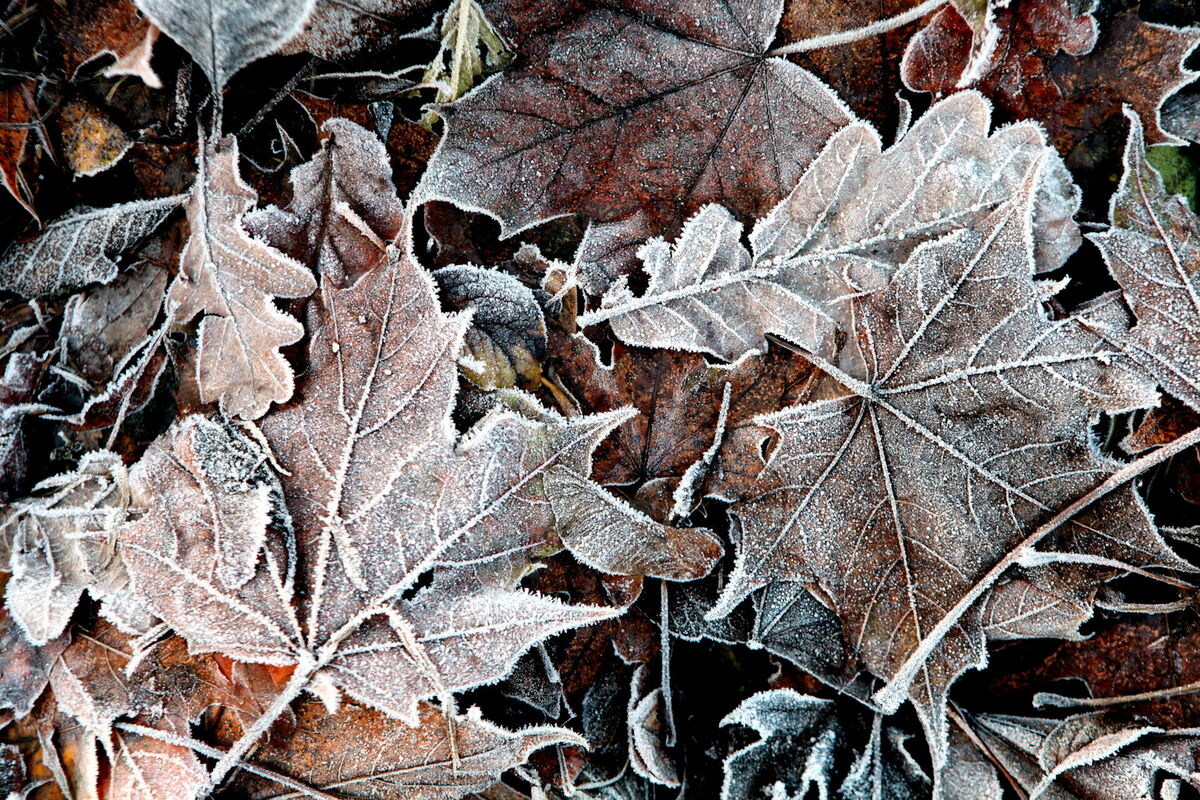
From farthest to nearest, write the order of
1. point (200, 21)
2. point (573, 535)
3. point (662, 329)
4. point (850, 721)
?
point (850, 721) → point (662, 329) → point (573, 535) → point (200, 21)

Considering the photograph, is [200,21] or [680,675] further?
[680,675]

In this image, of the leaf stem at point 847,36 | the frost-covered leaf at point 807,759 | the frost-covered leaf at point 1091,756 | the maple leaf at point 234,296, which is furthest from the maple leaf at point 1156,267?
the maple leaf at point 234,296

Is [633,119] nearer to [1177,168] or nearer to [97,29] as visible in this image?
[97,29]

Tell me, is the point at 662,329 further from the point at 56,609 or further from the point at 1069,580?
the point at 56,609

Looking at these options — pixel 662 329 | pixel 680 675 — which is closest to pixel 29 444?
pixel 662 329

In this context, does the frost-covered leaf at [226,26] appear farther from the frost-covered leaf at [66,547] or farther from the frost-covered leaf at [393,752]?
the frost-covered leaf at [393,752]

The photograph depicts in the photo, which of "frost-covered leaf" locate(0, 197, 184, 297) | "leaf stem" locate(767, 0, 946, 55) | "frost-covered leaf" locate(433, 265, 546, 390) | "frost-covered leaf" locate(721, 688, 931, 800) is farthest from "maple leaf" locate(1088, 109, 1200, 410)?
"frost-covered leaf" locate(0, 197, 184, 297)
